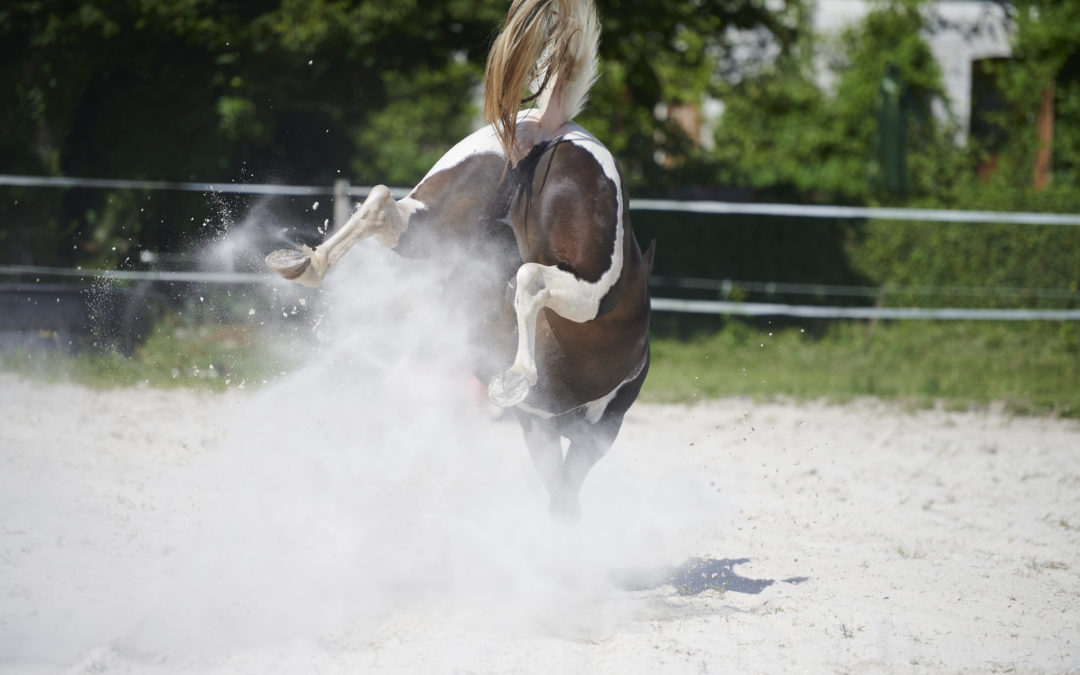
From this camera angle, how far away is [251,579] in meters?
3.31

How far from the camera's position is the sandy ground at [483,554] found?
9.36 ft

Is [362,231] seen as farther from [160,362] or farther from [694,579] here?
[160,362]

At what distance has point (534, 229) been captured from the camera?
303 centimetres

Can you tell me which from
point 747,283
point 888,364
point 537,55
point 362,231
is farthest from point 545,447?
point 747,283

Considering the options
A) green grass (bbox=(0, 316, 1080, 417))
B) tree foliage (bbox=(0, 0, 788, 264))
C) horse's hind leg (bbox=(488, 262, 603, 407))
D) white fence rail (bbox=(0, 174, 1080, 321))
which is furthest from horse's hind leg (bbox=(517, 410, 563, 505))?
tree foliage (bbox=(0, 0, 788, 264))

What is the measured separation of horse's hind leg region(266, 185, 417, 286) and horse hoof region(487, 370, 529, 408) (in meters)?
0.56

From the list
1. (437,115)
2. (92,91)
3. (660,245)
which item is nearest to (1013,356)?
(660,245)

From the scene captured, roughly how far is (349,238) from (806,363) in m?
7.34

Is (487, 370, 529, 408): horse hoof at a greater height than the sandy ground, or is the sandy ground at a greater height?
(487, 370, 529, 408): horse hoof

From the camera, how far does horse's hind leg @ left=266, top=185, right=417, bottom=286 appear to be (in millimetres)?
2799

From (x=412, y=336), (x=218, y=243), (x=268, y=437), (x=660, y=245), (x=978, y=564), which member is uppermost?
(x=218, y=243)

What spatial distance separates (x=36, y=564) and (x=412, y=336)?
Result: 1.47 metres

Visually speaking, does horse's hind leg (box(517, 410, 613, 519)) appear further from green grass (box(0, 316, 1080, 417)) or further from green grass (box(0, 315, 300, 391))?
green grass (box(0, 315, 300, 391))

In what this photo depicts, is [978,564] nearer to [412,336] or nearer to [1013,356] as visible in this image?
[412,336]
